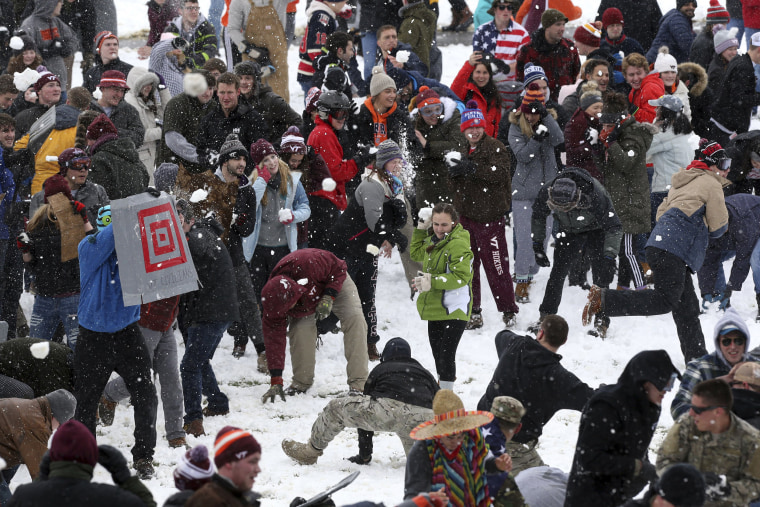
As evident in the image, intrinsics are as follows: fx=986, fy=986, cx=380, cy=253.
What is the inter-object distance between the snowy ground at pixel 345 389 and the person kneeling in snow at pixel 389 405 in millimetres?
337

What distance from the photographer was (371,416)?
691 cm

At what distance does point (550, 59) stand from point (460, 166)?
3104 millimetres

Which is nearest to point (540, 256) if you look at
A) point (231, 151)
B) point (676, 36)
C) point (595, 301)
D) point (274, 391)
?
point (595, 301)

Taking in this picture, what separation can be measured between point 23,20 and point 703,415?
1174 cm

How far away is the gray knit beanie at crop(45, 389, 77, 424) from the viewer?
20.3ft

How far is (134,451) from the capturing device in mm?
7125

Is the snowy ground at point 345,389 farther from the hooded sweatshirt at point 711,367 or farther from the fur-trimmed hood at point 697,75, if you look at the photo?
the fur-trimmed hood at point 697,75

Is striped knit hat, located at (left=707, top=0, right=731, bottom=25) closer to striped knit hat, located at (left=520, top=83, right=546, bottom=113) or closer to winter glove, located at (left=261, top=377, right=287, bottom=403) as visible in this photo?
striped knit hat, located at (left=520, top=83, right=546, bottom=113)

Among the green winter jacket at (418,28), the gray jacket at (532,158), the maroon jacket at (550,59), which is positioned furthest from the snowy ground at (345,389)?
the green winter jacket at (418,28)

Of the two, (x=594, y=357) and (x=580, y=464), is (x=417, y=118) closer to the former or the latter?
(x=594, y=357)

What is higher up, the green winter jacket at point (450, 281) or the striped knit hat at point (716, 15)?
the striped knit hat at point (716, 15)

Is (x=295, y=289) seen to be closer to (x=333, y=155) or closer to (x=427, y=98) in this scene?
(x=333, y=155)

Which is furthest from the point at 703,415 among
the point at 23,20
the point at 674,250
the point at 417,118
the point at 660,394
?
the point at 23,20

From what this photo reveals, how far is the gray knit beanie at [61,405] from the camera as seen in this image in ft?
20.3
